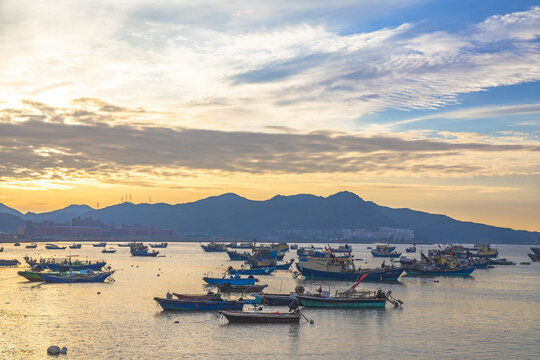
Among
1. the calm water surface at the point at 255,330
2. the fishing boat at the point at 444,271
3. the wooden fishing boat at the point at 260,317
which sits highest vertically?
the fishing boat at the point at 444,271

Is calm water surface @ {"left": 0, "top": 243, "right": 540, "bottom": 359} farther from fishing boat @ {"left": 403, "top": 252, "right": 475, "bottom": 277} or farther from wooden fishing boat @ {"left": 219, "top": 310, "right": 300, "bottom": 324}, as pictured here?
fishing boat @ {"left": 403, "top": 252, "right": 475, "bottom": 277}

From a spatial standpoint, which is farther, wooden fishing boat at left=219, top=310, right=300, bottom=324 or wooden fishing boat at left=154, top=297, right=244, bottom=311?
wooden fishing boat at left=154, top=297, right=244, bottom=311

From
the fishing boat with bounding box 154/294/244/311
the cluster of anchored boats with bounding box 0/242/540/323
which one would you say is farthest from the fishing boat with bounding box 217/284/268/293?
the fishing boat with bounding box 154/294/244/311

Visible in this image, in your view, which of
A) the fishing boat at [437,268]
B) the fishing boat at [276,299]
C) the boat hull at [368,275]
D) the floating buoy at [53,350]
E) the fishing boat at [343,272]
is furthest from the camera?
the fishing boat at [437,268]

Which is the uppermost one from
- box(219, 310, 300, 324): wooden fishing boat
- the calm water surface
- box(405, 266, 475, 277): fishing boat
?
box(405, 266, 475, 277): fishing boat

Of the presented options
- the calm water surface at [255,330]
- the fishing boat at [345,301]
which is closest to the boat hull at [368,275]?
the calm water surface at [255,330]

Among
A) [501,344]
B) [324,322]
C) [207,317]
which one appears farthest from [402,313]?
[207,317]

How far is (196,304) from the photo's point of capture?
5819 centimetres

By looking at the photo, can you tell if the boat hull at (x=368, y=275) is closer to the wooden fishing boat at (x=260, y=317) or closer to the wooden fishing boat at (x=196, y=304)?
the wooden fishing boat at (x=196, y=304)

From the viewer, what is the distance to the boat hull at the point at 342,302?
62.2 metres

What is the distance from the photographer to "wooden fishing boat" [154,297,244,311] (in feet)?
189

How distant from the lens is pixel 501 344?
45.8 metres

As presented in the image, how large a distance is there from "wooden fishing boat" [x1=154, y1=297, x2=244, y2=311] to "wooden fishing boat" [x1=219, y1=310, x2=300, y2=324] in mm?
4961

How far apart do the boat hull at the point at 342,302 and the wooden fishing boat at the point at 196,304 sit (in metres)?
9.13
